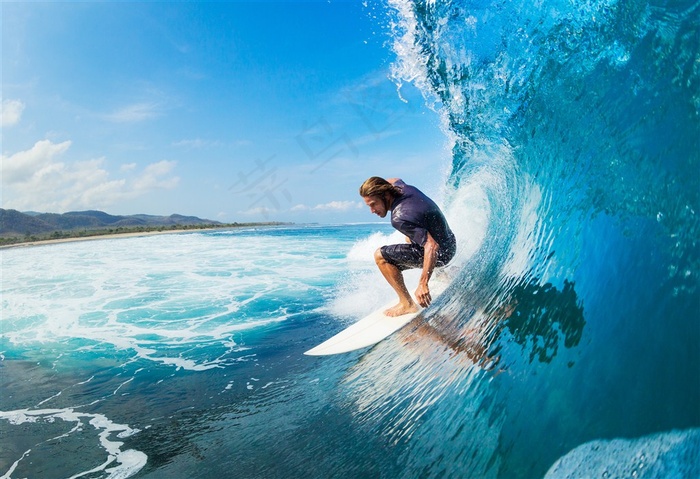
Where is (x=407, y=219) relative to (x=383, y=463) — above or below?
above

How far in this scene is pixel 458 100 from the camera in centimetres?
617

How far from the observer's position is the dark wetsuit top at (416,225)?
3887mm

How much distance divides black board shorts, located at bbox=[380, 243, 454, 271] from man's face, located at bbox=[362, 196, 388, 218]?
1.29ft

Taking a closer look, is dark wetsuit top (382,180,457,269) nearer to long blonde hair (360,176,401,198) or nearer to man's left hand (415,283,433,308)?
long blonde hair (360,176,401,198)

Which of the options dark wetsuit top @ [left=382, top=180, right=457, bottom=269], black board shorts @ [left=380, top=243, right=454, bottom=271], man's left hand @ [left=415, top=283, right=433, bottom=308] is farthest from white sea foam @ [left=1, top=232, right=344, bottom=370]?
man's left hand @ [left=415, top=283, right=433, bottom=308]

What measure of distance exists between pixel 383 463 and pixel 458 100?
5373mm

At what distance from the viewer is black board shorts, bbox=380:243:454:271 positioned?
4066 millimetres

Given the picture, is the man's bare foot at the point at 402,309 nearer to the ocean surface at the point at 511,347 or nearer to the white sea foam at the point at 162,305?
the ocean surface at the point at 511,347

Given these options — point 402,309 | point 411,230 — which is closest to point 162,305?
point 402,309

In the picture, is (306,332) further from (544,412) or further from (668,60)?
(668,60)

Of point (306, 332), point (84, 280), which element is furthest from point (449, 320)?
point (84, 280)

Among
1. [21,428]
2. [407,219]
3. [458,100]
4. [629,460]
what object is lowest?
[21,428]

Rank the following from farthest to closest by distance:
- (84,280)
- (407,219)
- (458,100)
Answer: (84,280) → (458,100) → (407,219)

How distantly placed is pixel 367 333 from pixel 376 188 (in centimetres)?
167
